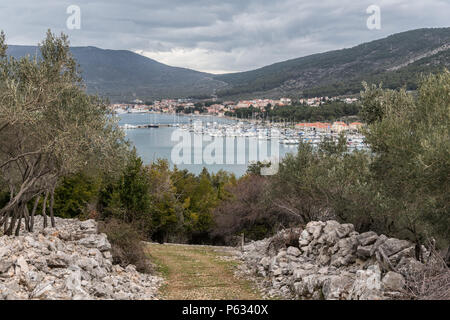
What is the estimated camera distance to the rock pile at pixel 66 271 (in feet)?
30.4

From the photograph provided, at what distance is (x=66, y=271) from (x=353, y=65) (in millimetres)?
142083

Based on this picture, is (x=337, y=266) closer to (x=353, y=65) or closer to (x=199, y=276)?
(x=199, y=276)

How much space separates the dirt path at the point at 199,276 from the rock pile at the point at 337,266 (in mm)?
954

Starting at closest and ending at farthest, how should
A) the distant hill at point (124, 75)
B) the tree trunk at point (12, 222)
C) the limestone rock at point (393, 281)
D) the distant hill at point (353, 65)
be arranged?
the limestone rock at point (393, 281) < the tree trunk at point (12, 222) < the distant hill at point (124, 75) < the distant hill at point (353, 65)

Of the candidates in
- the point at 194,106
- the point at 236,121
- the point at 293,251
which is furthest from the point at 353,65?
the point at 293,251

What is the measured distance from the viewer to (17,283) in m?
9.27

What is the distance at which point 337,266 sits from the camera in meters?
13.2

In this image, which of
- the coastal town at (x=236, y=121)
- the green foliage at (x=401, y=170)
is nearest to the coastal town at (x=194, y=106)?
the coastal town at (x=236, y=121)

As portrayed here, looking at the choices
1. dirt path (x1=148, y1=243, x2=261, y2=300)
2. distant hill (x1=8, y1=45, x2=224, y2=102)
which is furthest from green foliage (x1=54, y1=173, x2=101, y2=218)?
distant hill (x1=8, y1=45, x2=224, y2=102)

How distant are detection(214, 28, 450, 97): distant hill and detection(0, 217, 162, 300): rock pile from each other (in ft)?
312

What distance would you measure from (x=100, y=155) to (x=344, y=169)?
10.7 meters

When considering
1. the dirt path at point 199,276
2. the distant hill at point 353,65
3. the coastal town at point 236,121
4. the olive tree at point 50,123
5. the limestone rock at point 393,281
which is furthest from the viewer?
the distant hill at point 353,65

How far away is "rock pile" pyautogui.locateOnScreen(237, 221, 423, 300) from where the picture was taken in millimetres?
9914

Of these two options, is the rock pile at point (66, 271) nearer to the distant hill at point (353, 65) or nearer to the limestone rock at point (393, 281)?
the limestone rock at point (393, 281)
